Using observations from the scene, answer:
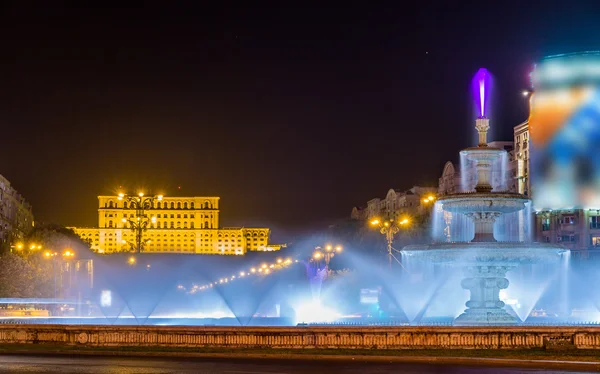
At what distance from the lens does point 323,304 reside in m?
77.8

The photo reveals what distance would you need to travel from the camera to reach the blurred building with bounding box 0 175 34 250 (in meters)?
119

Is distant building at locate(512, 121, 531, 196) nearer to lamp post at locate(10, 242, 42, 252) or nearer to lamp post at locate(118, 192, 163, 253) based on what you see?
lamp post at locate(10, 242, 42, 252)

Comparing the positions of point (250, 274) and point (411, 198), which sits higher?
point (411, 198)

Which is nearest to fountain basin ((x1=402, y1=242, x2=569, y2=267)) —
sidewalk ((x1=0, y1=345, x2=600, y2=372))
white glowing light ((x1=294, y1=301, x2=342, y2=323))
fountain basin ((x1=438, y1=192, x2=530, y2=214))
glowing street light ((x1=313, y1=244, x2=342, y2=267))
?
fountain basin ((x1=438, y1=192, x2=530, y2=214))

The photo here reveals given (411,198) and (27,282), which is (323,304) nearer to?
(27,282)

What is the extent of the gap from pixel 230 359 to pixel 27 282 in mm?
61390

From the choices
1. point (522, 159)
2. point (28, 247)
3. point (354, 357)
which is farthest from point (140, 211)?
point (522, 159)

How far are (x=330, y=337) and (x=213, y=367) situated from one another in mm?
4299

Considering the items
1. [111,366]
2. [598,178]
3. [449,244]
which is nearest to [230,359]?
[111,366]

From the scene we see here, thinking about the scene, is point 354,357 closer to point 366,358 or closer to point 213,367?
point 366,358

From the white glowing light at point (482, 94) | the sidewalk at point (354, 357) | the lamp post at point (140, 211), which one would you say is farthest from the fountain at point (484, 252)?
the lamp post at point (140, 211)

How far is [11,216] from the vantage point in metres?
131

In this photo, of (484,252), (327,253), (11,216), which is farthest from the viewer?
(11,216)

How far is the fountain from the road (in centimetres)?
1057
